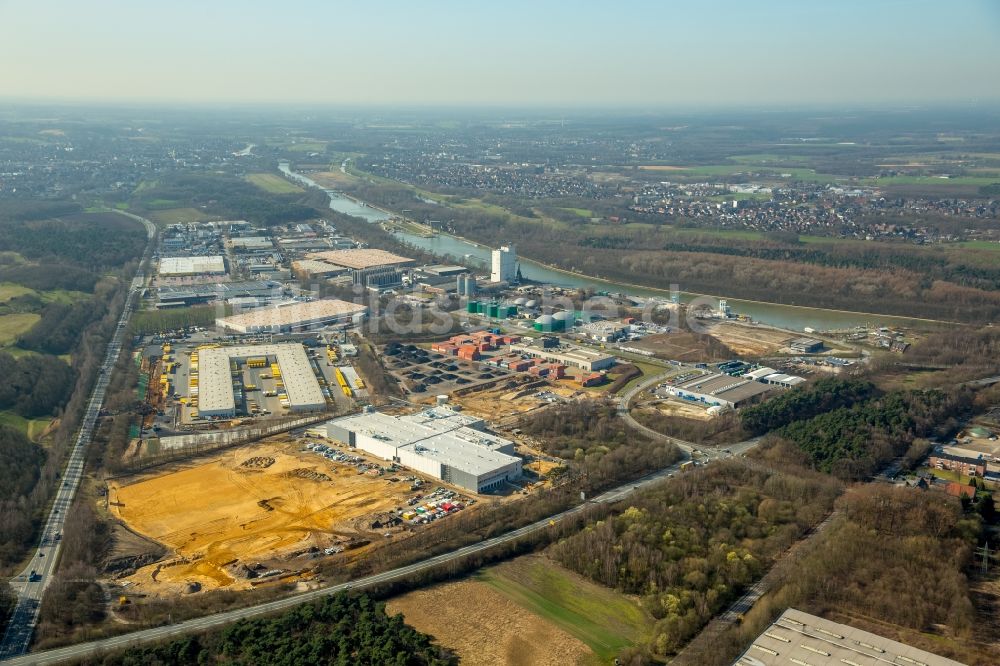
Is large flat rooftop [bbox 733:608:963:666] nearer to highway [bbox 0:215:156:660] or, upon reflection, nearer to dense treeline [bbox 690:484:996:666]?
dense treeline [bbox 690:484:996:666]

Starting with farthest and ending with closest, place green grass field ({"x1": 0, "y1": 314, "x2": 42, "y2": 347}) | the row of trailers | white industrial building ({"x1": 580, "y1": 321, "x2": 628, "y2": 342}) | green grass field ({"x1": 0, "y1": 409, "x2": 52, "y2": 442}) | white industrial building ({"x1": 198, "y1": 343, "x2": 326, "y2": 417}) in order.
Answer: white industrial building ({"x1": 580, "y1": 321, "x2": 628, "y2": 342}) → green grass field ({"x1": 0, "y1": 314, "x2": 42, "y2": 347}) → the row of trailers → white industrial building ({"x1": 198, "y1": 343, "x2": 326, "y2": 417}) → green grass field ({"x1": 0, "y1": 409, "x2": 52, "y2": 442})

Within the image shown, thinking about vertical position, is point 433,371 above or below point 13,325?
below

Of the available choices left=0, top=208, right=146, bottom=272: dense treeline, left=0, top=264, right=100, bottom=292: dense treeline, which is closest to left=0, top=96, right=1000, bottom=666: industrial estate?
left=0, top=264, right=100, bottom=292: dense treeline

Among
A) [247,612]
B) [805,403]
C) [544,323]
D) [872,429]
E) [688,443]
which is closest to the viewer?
[247,612]

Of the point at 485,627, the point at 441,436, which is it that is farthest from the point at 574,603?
the point at 441,436

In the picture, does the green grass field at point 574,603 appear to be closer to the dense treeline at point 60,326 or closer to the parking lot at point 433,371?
the parking lot at point 433,371

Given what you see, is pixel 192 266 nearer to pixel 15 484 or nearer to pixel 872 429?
pixel 15 484

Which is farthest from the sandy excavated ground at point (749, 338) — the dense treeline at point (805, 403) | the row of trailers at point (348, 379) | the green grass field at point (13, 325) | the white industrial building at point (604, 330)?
the green grass field at point (13, 325)
